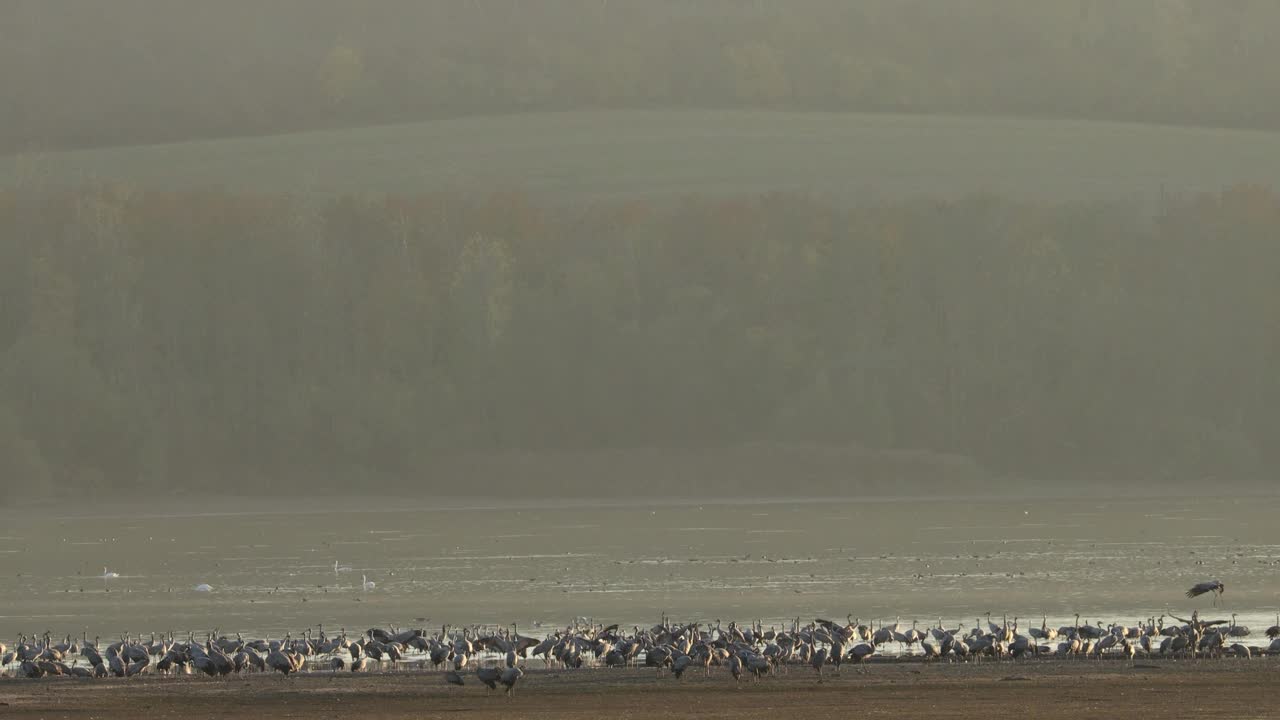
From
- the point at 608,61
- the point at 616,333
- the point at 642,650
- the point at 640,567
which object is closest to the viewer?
the point at 642,650

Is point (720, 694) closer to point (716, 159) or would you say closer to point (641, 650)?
point (641, 650)

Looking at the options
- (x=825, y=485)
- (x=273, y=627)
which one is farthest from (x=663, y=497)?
(x=273, y=627)

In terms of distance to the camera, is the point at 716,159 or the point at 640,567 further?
the point at 716,159

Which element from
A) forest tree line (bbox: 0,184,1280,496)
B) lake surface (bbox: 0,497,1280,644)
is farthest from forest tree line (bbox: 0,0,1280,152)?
lake surface (bbox: 0,497,1280,644)

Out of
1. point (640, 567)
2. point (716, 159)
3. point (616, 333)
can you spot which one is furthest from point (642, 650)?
point (716, 159)

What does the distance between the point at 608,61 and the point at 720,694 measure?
447 feet

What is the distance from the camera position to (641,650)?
33.3 metres

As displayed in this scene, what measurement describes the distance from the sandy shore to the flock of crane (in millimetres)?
300

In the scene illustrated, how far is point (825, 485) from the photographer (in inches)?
3529

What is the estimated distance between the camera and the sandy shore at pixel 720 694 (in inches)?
1113

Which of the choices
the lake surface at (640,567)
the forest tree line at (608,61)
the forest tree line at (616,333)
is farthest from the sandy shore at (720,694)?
the forest tree line at (608,61)

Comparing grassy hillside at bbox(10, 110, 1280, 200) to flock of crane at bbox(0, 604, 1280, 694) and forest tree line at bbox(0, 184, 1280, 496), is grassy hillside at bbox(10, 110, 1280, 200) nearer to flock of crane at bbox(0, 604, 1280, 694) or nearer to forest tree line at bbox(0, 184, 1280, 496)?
forest tree line at bbox(0, 184, 1280, 496)

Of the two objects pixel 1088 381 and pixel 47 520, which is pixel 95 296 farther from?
pixel 1088 381

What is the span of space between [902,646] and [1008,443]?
206 ft
